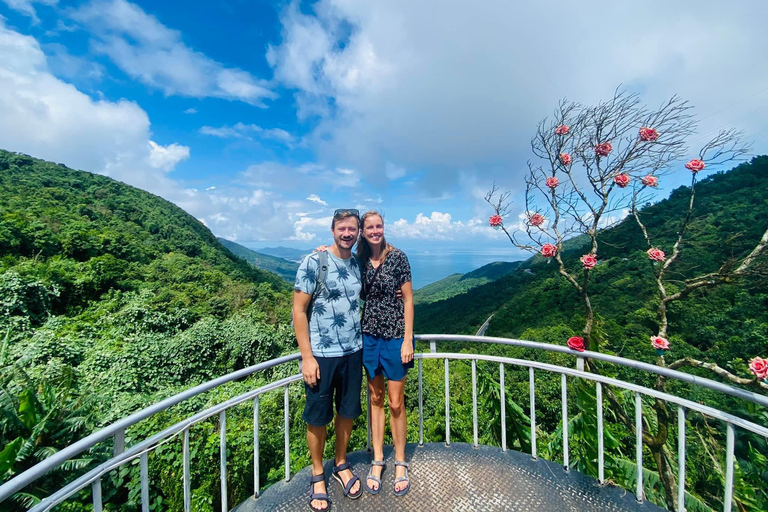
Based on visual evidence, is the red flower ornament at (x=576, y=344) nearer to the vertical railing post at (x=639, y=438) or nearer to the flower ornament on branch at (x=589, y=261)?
the vertical railing post at (x=639, y=438)

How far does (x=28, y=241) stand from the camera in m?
17.7

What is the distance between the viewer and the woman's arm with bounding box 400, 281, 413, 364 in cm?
190

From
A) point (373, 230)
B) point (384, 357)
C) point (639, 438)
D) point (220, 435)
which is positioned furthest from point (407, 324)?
point (639, 438)

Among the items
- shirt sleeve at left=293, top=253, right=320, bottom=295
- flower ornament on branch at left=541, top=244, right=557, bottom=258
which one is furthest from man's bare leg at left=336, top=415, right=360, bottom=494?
flower ornament on branch at left=541, top=244, right=557, bottom=258

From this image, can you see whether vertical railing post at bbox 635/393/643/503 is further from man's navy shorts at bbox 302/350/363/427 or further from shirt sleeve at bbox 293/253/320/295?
shirt sleeve at bbox 293/253/320/295

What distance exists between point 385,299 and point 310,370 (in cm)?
56

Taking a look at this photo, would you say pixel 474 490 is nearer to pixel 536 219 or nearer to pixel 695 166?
pixel 536 219

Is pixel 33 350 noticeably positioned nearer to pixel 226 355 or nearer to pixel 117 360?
pixel 117 360

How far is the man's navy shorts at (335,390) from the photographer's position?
1.82 metres

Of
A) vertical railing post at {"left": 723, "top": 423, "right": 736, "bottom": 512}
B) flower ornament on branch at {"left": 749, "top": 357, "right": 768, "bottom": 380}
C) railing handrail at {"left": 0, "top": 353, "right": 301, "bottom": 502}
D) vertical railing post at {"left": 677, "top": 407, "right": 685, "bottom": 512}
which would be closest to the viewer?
railing handrail at {"left": 0, "top": 353, "right": 301, "bottom": 502}

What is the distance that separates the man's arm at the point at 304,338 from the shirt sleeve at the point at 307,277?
0.09 ft

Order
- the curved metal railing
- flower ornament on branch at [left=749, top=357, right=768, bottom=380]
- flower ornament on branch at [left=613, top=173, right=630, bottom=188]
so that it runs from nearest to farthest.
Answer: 1. the curved metal railing
2. flower ornament on branch at [left=749, top=357, right=768, bottom=380]
3. flower ornament on branch at [left=613, top=173, right=630, bottom=188]

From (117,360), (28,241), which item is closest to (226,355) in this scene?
(117,360)

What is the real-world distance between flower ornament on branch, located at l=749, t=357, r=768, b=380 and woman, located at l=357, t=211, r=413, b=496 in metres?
1.77
